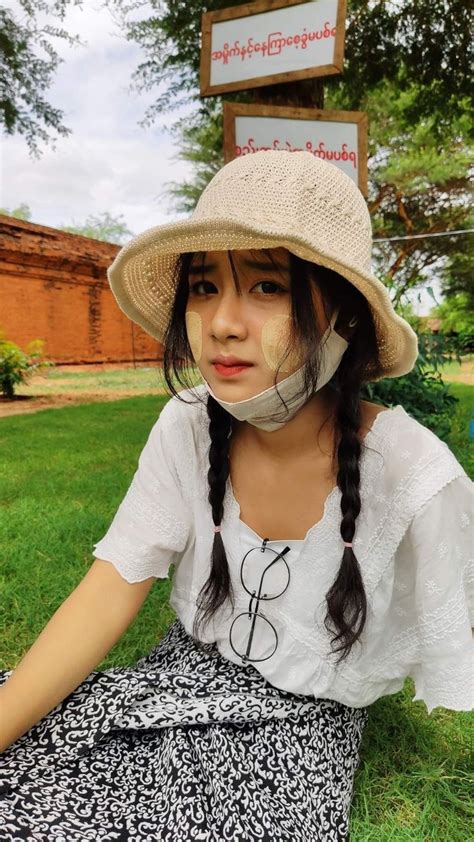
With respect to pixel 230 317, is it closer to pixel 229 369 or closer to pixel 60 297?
pixel 229 369

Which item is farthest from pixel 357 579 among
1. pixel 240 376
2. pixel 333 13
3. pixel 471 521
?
pixel 333 13

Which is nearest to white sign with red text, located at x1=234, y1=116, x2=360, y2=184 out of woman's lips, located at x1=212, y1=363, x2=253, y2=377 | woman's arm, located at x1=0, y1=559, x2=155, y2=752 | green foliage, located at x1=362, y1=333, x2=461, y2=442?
green foliage, located at x1=362, y1=333, x2=461, y2=442

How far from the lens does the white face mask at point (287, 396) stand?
1047 millimetres

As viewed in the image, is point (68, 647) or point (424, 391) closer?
point (68, 647)

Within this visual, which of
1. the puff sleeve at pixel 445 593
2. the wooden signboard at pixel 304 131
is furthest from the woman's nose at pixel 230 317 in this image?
the wooden signboard at pixel 304 131

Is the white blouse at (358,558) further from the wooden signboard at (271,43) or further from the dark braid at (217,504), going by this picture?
the wooden signboard at (271,43)

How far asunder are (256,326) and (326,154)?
186 cm

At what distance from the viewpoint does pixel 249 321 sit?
1.01 metres

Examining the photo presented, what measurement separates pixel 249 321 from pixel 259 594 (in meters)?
0.53

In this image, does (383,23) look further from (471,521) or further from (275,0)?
(471,521)

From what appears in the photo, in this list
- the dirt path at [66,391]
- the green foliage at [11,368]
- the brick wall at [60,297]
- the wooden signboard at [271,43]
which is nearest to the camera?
the wooden signboard at [271,43]

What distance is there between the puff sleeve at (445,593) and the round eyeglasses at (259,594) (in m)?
0.25

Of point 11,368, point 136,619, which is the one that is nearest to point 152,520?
point 136,619

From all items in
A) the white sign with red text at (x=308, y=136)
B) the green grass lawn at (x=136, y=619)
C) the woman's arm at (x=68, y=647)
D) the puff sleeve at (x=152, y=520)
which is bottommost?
the green grass lawn at (x=136, y=619)
